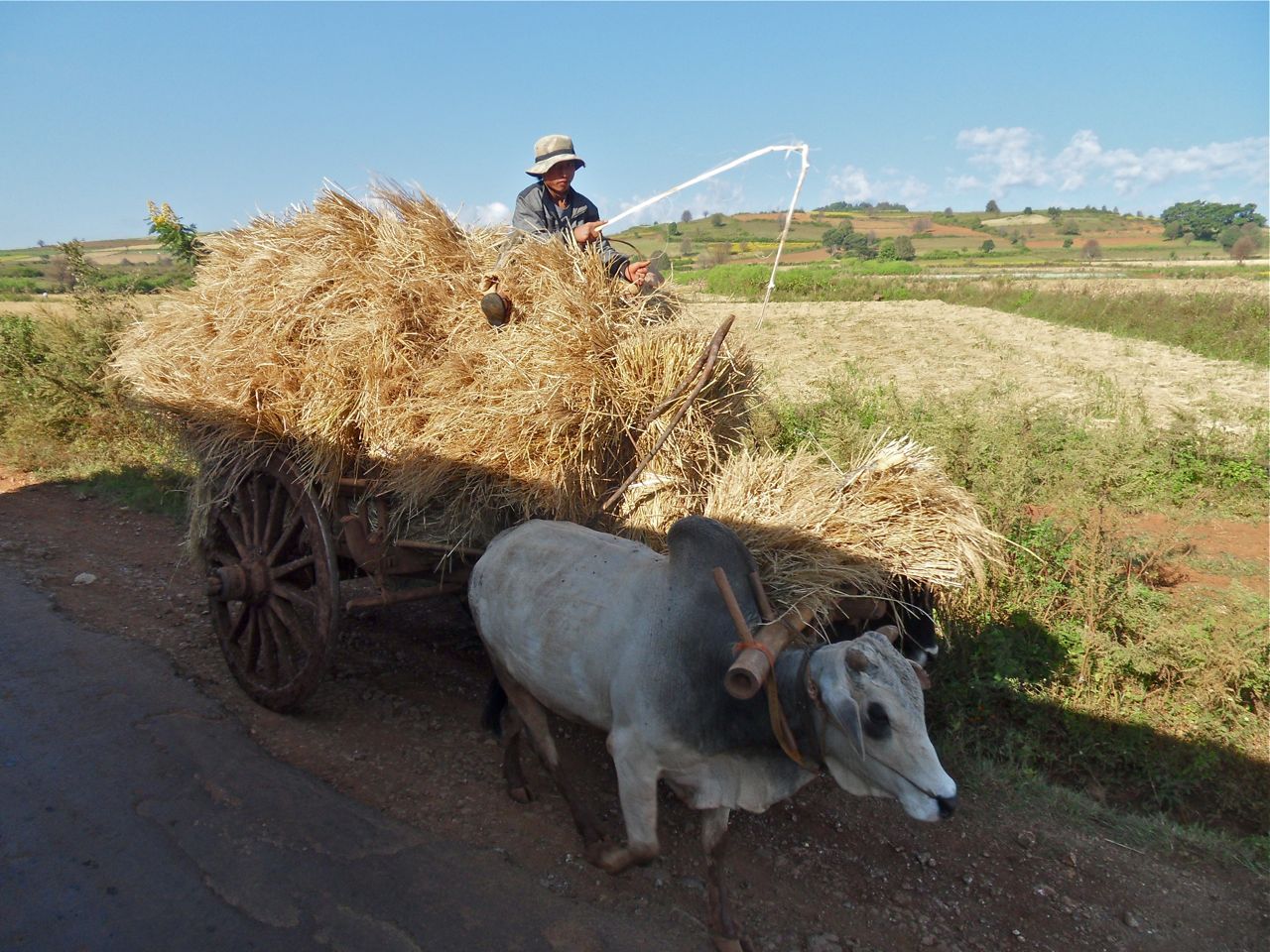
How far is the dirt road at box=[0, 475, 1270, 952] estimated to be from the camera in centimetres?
291

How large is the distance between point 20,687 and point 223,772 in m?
1.58

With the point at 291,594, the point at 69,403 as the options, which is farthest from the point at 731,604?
the point at 69,403

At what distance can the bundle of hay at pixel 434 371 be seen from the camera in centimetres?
324

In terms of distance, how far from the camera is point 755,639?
2.34 m

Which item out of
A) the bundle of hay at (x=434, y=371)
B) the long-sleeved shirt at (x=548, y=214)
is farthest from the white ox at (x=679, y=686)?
the long-sleeved shirt at (x=548, y=214)

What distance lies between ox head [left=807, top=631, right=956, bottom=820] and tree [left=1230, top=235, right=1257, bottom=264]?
2174 inches

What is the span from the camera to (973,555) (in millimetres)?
2791

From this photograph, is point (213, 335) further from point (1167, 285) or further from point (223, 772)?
point (1167, 285)

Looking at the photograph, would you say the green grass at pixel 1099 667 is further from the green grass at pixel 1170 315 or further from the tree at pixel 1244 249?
the tree at pixel 1244 249

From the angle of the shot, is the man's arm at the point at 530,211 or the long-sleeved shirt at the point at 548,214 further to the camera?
the man's arm at the point at 530,211

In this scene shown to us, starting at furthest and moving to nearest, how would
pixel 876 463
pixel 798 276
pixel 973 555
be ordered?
pixel 798 276, pixel 876 463, pixel 973 555

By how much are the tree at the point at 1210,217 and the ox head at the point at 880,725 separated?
7083 cm

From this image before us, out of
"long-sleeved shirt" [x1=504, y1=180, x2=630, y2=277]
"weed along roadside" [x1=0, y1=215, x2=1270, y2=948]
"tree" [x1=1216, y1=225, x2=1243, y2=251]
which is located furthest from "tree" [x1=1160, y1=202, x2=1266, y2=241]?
"long-sleeved shirt" [x1=504, y1=180, x2=630, y2=277]

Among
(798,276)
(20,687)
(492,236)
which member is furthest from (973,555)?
(798,276)
